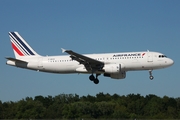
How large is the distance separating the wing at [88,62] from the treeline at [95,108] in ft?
55.5

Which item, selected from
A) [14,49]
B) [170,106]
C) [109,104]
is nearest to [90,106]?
[109,104]

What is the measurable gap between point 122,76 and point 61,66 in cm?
1002

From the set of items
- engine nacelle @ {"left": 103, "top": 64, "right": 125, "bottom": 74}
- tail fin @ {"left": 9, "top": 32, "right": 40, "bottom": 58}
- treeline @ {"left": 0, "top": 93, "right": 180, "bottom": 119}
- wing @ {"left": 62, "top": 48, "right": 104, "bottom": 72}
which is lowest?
treeline @ {"left": 0, "top": 93, "right": 180, "bottom": 119}

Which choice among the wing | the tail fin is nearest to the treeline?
the tail fin

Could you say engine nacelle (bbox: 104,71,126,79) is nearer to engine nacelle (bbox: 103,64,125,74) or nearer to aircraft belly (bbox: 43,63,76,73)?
engine nacelle (bbox: 103,64,125,74)

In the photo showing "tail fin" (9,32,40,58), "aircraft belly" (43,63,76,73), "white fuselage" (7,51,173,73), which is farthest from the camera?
"tail fin" (9,32,40,58)

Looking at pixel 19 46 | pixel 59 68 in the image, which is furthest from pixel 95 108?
pixel 59 68

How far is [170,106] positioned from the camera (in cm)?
13400

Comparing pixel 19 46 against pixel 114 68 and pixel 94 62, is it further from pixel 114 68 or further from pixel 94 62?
pixel 114 68

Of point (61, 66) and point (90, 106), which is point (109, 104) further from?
point (61, 66)

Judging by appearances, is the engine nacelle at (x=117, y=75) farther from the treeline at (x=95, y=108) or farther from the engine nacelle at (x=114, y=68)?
the treeline at (x=95, y=108)

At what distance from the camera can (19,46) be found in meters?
82.1

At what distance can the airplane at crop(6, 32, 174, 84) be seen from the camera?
71.1 m

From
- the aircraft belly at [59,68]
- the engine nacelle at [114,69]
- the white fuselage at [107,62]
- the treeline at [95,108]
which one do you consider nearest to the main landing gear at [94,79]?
the white fuselage at [107,62]
